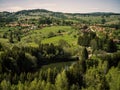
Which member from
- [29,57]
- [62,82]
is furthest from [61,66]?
[62,82]

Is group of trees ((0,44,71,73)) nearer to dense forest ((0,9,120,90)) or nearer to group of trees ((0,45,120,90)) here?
dense forest ((0,9,120,90))

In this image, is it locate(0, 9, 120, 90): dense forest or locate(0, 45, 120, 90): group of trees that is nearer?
locate(0, 45, 120, 90): group of trees

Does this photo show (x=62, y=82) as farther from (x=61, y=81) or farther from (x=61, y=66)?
(x=61, y=66)

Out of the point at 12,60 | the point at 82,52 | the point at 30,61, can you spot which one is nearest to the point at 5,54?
the point at 12,60

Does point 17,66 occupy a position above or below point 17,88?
below

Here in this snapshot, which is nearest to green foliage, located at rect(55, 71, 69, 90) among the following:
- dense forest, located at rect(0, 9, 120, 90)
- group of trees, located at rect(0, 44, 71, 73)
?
dense forest, located at rect(0, 9, 120, 90)

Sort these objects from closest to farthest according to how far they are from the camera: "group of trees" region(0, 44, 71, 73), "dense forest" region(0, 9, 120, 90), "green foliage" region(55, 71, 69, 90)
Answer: "dense forest" region(0, 9, 120, 90) → "green foliage" region(55, 71, 69, 90) → "group of trees" region(0, 44, 71, 73)

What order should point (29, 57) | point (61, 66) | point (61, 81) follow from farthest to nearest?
point (61, 66), point (29, 57), point (61, 81)

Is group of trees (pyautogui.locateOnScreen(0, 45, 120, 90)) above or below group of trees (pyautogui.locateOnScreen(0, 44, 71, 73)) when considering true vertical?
above

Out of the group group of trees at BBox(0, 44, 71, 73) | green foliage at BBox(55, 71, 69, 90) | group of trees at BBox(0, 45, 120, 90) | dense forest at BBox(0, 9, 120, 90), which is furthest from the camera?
group of trees at BBox(0, 44, 71, 73)

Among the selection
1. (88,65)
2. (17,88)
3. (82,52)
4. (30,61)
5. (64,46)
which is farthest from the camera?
(64,46)

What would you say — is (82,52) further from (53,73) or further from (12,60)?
(53,73)
